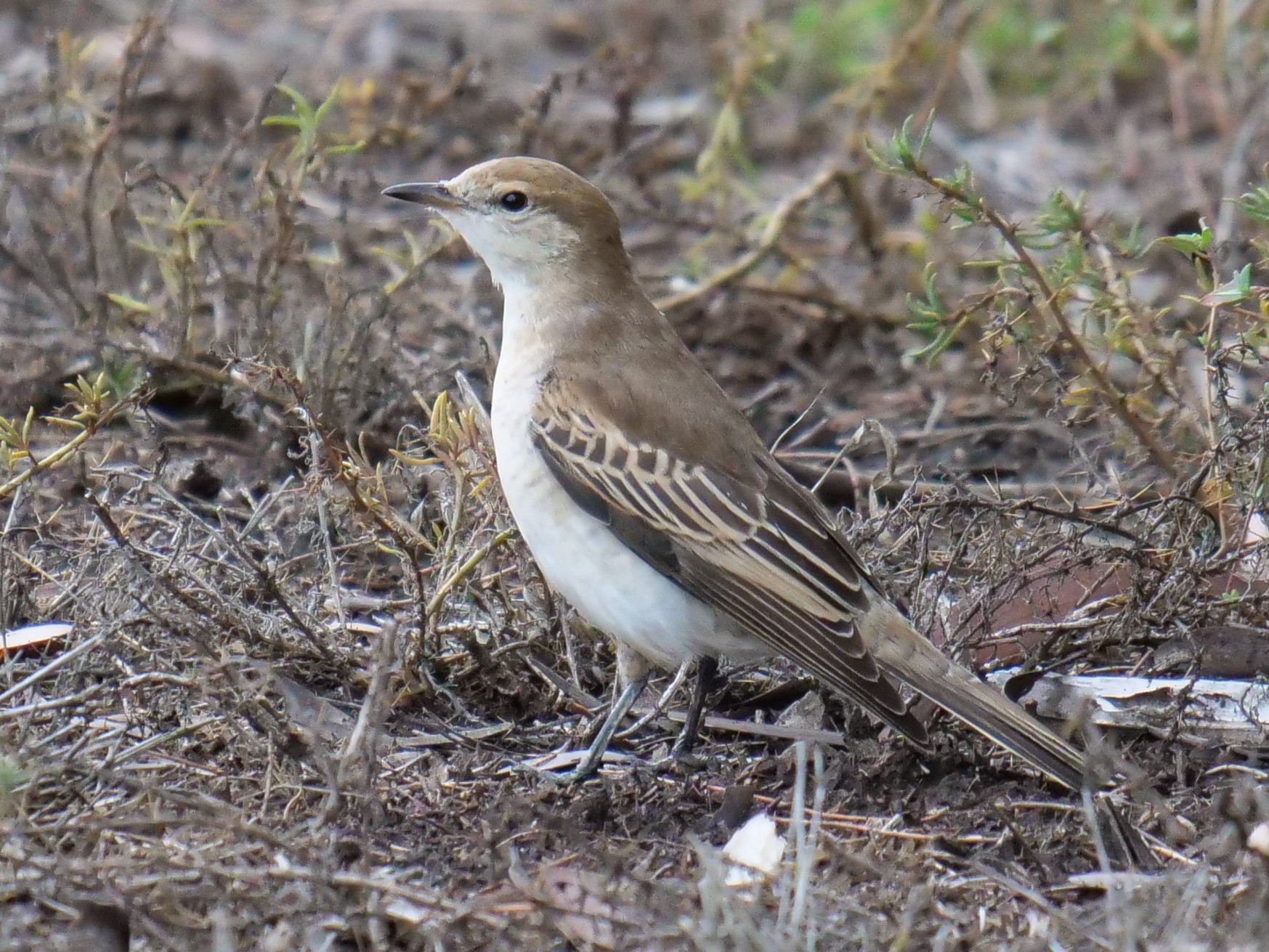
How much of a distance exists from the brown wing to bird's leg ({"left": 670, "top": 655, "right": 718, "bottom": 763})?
37 centimetres

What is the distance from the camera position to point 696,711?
6.05 meters

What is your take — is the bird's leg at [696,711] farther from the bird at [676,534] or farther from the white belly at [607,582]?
the white belly at [607,582]

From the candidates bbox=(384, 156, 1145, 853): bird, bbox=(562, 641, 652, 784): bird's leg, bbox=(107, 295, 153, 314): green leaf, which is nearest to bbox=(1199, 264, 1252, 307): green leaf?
bbox=(384, 156, 1145, 853): bird

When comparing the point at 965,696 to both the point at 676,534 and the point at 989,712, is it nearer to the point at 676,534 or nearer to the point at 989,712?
the point at 989,712

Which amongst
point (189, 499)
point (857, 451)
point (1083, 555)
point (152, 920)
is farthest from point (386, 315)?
point (152, 920)

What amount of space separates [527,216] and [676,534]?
1508mm

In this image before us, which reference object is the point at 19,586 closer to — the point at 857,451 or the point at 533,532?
the point at 533,532

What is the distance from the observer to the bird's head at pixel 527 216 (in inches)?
262

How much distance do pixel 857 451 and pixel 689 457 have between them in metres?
2.37

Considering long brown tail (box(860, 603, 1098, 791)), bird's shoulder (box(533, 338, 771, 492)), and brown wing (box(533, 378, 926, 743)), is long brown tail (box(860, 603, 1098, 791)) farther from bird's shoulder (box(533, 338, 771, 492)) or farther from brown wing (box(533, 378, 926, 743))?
bird's shoulder (box(533, 338, 771, 492))

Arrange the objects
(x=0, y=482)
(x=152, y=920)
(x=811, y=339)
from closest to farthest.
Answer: (x=152, y=920), (x=0, y=482), (x=811, y=339)

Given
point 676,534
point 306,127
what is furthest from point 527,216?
point 676,534

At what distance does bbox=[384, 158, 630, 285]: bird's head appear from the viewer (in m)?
6.66

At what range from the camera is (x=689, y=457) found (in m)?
6.12
